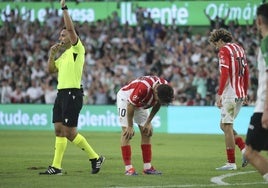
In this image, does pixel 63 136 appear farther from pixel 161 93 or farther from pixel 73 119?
pixel 161 93

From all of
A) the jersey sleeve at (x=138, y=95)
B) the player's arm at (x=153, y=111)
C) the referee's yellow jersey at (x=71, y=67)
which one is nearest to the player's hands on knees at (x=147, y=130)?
the player's arm at (x=153, y=111)

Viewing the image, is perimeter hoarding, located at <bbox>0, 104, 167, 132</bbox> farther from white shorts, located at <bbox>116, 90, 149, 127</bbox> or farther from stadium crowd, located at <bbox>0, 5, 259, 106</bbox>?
white shorts, located at <bbox>116, 90, 149, 127</bbox>

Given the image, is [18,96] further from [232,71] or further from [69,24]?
[69,24]

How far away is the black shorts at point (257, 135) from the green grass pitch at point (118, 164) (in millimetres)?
1871

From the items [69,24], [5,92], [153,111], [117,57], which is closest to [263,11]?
[153,111]

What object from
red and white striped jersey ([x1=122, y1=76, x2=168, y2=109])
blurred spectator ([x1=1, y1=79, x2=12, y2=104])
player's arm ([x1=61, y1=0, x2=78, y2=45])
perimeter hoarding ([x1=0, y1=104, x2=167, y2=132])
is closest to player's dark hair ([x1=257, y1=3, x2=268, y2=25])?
red and white striped jersey ([x1=122, y1=76, x2=168, y2=109])

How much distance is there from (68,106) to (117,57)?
18130 mm

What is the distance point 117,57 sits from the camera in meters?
31.0

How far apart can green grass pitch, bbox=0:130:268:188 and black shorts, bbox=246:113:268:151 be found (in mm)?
1871

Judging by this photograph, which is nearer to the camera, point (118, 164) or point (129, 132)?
point (129, 132)

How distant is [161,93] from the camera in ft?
39.0

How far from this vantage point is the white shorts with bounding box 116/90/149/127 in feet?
42.2

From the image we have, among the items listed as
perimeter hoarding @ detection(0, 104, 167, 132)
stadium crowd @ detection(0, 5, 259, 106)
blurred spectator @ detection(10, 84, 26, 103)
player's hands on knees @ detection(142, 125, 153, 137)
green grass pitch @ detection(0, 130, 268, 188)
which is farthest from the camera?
blurred spectator @ detection(10, 84, 26, 103)

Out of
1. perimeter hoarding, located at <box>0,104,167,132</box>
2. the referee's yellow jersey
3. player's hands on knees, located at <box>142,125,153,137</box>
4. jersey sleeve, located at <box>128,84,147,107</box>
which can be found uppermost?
the referee's yellow jersey
